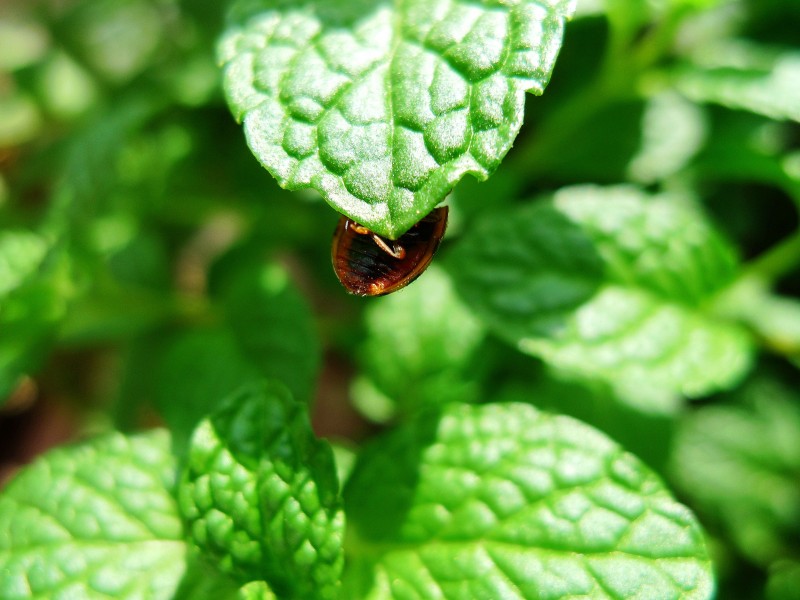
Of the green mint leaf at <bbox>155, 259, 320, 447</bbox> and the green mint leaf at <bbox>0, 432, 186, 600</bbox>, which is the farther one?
the green mint leaf at <bbox>155, 259, 320, 447</bbox>

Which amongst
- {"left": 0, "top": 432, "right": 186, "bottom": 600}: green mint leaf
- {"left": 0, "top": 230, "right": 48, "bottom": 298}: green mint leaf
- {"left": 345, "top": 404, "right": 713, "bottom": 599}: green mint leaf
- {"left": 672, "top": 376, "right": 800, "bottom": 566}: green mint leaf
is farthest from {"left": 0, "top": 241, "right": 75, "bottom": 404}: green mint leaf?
{"left": 672, "top": 376, "right": 800, "bottom": 566}: green mint leaf

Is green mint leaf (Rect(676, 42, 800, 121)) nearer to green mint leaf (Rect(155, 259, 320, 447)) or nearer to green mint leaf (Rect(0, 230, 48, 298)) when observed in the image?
green mint leaf (Rect(155, 259, 320, 447))

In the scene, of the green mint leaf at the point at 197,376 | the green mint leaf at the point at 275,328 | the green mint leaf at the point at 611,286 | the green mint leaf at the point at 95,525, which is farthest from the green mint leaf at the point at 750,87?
the green mint leaf at the point at 95,525

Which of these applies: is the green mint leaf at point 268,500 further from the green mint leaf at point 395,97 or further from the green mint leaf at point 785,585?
the green mint leaf at point 785,585

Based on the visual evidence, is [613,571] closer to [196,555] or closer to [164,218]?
[196,555]

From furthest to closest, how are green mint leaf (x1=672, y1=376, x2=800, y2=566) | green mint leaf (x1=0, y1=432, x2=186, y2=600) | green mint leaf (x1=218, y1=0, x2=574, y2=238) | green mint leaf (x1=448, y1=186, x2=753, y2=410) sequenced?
green mint leaf (x1=672, y1=376, x2=800, y2=566)
green mint leaf (x1=448, y1=186, x2=753, y2=410)
green mint leaf (x1=0, y1=432, x2=186, y2=600)
green mint leaf (x1=218, y1=0, x2=574, y2=238)

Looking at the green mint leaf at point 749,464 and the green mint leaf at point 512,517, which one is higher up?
the green mint leaf at point 512,517

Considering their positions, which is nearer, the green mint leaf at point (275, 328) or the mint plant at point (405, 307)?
the mint plant at point (405, 307)
